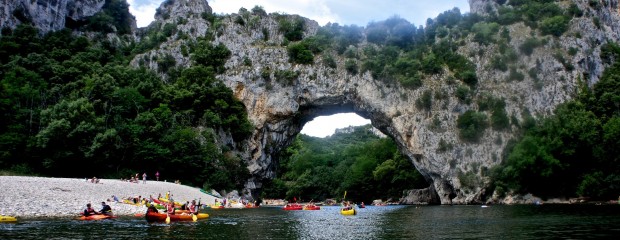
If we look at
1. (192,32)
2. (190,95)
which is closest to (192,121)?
(190,95)

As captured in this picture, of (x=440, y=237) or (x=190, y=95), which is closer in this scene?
(x=440, y=237)

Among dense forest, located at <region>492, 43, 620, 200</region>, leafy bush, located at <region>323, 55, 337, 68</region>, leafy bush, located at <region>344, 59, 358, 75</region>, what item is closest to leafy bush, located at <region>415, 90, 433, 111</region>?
leafy bush, located at <region>344, 59, 358, 75</region>

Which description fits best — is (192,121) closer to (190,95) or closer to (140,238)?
(190,95)

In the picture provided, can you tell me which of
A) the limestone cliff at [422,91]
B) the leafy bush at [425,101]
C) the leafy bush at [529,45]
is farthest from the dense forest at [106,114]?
the leafy bush at [529,45]

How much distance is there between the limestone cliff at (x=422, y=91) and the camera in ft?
185

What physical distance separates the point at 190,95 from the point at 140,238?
42753 mm

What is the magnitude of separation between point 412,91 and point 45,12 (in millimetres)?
51145

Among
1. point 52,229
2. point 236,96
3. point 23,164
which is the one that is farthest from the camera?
point 236,96

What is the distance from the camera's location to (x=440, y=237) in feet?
58.8

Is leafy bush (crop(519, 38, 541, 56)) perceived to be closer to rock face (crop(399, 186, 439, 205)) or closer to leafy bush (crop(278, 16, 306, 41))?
rock face (crop(399, 186, 439, 205))

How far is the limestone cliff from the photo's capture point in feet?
185

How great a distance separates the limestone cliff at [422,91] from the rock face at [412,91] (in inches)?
4.8

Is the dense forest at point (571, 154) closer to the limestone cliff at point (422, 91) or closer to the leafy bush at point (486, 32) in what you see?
the limestone cliff at point (422, 91)

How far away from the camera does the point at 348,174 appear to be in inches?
3275
